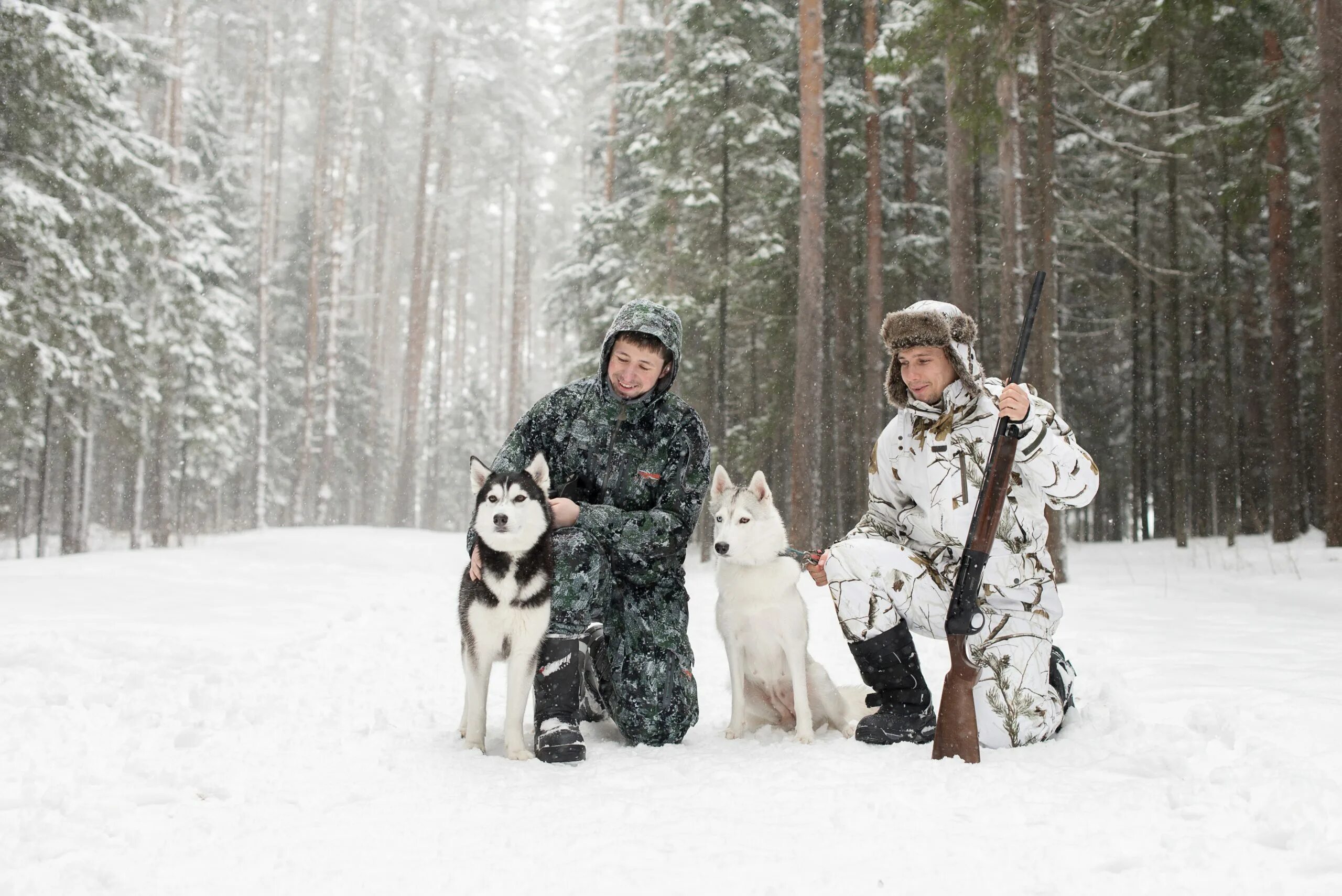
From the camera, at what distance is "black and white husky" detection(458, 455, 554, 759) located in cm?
381

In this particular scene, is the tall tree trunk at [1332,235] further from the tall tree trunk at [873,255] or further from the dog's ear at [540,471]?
the dog's ear at [540,471]

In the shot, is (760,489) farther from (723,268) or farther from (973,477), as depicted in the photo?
(723,268)

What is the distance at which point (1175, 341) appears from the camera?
17516mm

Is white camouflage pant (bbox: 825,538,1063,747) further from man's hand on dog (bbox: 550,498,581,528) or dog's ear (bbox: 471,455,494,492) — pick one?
dog's ear (bbox: 471,455,494,492)

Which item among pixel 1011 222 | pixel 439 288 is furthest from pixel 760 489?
pixel 439 288

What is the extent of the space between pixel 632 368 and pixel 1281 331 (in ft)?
46.4

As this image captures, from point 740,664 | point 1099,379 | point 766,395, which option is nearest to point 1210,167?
point 1099,379

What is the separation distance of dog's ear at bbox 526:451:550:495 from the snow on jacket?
1558 mm

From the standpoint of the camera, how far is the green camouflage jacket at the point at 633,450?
4.29 m

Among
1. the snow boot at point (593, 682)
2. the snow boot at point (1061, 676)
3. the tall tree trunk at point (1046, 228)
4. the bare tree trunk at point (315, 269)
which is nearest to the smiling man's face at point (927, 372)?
the snow boot at point (1061, 676)

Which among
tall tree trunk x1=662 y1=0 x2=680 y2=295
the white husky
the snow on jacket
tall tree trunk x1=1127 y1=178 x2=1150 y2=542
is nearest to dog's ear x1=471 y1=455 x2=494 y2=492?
the white husky

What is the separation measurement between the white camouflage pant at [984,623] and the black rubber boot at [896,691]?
0.20 ft

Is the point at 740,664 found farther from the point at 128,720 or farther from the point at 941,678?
the point at 128,720

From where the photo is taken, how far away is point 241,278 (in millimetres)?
27641
